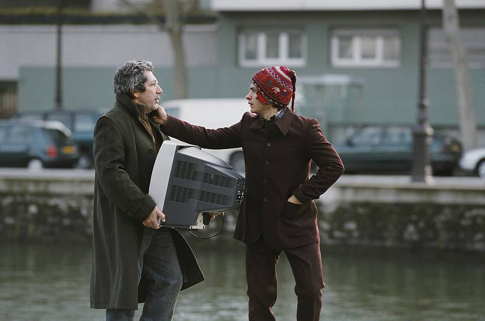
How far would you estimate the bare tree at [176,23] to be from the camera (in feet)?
103

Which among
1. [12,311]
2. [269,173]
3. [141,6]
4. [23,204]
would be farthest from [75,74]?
[269,173]

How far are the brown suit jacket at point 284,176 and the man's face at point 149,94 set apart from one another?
315 mm

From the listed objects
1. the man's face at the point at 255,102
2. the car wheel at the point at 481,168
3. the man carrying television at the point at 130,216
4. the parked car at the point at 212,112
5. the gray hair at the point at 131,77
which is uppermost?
the gray hair at the point at 131,77

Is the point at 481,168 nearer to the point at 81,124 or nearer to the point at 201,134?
the point at 81,124

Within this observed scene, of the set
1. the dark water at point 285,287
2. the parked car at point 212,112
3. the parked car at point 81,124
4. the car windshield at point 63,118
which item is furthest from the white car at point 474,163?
the car windshield at point 63,118

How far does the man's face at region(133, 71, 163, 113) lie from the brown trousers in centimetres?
102

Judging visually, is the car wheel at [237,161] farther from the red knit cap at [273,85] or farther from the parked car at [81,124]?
the red knit cap at [273,85]

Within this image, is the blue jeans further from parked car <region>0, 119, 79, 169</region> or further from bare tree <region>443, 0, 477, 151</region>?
bare tree <region>443, 0, 477, 151</region>

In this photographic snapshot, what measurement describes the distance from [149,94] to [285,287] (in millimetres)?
6054

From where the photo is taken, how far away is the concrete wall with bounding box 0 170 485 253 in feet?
46.2

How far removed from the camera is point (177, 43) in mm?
31719

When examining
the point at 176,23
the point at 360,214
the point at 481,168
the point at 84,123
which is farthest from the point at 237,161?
the point at 176,23

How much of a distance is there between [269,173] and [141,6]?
3016cm

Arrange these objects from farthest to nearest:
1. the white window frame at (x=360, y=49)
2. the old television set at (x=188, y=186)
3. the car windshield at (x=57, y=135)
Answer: the white window frame at (x=360, y=49) < the car windshield at (x=57, y=135) < the old television set at (x=188, y=186)
